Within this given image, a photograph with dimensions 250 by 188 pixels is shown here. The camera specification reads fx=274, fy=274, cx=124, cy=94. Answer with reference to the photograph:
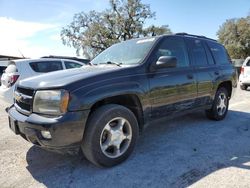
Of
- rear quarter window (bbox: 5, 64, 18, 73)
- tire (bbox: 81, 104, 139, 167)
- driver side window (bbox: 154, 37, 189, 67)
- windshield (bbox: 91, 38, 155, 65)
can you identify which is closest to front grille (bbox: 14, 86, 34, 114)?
→ tire (bbox: 81, 104, 139, 167)

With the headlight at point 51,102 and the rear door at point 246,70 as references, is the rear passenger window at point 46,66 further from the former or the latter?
the rear door at point 246,70

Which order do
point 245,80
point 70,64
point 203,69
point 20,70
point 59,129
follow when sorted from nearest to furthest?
point 59,129 → point 203,69 → point 20,70 → point 70,64 → point 245,80

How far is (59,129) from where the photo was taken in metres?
3.21

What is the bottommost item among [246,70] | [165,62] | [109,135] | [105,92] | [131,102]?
[109,135]

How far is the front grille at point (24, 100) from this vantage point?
3562mm

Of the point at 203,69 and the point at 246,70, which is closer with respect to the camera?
the point at 203,69

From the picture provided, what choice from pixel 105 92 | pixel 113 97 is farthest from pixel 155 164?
pixel 105 92

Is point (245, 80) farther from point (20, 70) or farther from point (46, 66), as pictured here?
point (20, 70)

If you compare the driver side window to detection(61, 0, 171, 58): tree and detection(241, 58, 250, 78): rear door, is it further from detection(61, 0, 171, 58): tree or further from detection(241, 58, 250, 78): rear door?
detection(61, 0, 171, 58): tree

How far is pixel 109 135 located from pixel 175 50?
2.12 metres

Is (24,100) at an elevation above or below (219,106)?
above

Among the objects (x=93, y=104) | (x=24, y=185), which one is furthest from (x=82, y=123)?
(x=24, y=185)

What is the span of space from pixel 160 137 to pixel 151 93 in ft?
4.12

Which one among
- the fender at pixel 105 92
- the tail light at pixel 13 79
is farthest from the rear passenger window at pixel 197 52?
the tail light at pixel 13 79
